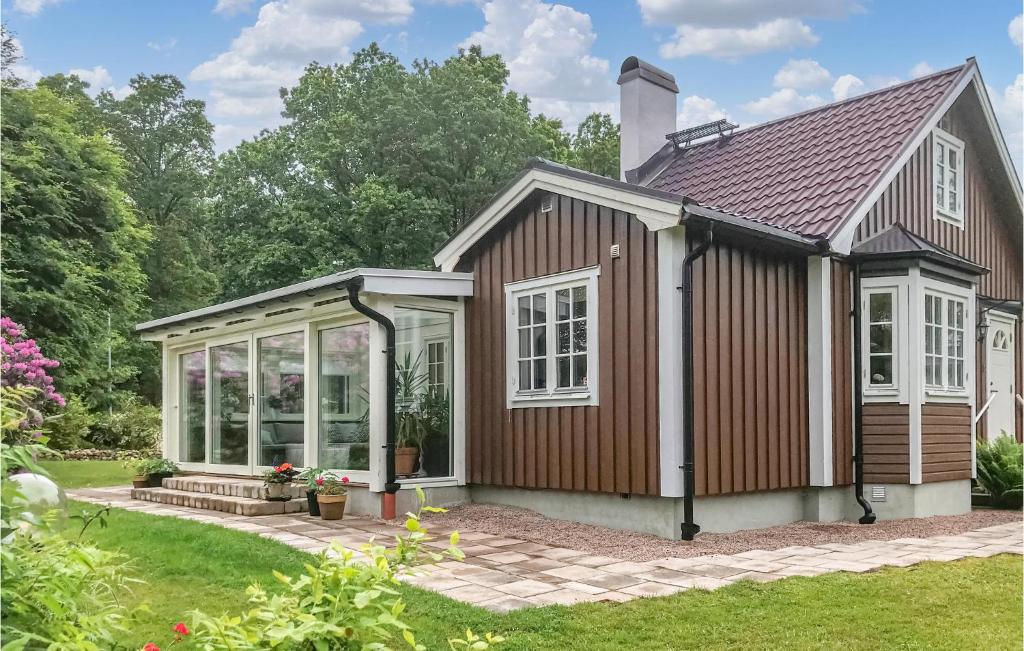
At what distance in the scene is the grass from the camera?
13219 millimetres

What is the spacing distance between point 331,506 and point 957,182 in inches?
328

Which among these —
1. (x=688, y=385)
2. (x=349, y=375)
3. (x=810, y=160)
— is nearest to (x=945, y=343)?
(x=810, y=160)

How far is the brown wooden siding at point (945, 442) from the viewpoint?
888cm

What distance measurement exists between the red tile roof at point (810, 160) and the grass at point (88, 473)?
28.7 ft

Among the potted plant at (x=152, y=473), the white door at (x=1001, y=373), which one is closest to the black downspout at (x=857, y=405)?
the white door at (x=1001, y=373)

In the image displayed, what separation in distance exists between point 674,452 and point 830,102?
6189mm

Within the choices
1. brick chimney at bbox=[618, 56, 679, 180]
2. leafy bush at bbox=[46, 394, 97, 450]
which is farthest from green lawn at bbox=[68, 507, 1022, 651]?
leafy bush at bbox=[46, 394, 97, 450]

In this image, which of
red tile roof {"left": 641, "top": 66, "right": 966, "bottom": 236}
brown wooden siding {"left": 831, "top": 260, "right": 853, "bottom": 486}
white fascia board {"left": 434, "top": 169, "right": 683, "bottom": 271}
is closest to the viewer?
white fascia board {"left": 434, "top": 169, "right": 683, "bottom": 271}

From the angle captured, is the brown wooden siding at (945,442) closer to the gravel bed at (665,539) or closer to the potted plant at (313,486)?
the gravel bed at (665,539)

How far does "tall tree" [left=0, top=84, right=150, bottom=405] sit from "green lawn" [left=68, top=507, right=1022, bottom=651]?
12.4 metres

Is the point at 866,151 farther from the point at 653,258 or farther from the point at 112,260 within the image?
the point at 112,260

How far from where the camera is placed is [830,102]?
1140 centimetres

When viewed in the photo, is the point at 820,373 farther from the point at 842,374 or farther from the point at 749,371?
the point at 749,371

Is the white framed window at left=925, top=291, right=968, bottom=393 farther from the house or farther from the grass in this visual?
the grass
